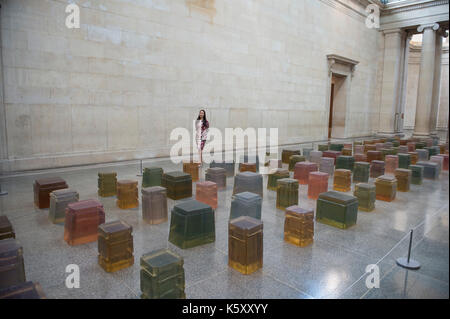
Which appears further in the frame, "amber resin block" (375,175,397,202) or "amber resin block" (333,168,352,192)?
"amber resin block" (333,168,352,192)

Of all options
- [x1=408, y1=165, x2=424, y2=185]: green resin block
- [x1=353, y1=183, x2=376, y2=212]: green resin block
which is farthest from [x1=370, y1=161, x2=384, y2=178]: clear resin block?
[x1=353, y1=183, x2=376, y2=212]: green resin block

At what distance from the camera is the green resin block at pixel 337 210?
213 inches

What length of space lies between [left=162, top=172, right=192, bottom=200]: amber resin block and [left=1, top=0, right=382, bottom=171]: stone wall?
4720mm

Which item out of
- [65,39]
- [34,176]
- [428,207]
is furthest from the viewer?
[65,39]

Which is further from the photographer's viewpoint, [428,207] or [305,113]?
[305,113]

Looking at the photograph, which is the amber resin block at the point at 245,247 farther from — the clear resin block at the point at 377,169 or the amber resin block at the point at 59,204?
the clear resin block at the point at 377,169

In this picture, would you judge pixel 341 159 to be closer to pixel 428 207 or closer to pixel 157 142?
pixel 428 207

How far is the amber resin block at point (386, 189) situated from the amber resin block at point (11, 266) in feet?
22.7

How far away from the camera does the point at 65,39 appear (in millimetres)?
9609

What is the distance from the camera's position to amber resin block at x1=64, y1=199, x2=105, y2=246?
179 inches

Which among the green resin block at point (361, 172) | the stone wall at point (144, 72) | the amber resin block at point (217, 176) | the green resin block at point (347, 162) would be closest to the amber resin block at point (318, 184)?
the amber resin block at point (217, 176)

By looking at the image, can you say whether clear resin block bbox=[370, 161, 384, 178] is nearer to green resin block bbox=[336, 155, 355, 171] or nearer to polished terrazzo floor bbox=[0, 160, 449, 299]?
green resin block bbox=[336, 155, 355, 171]
